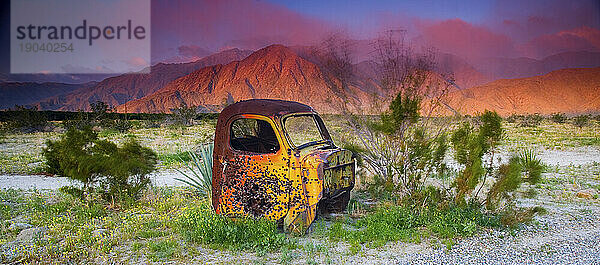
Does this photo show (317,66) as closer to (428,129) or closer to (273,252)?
(428,129)

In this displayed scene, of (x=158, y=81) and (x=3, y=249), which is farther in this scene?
(x=158, y=81)

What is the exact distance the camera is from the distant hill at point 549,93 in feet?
255

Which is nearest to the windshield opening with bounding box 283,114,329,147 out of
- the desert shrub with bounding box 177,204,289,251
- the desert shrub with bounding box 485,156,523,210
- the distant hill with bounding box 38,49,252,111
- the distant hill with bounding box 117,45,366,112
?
the desert shrub with bounding box 177,204,289,251

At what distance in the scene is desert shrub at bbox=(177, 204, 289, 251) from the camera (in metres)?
6.28

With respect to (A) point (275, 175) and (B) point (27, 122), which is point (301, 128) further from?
(B) point (27, 122)

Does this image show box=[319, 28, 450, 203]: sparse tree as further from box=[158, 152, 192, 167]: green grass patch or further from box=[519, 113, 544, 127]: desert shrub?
box=[519, 113, 544, 127]: desert shrub

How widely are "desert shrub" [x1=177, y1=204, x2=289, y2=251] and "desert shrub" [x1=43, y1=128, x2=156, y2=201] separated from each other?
8.87 feet

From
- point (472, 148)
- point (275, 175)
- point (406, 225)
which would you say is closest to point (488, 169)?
point (472, 148)

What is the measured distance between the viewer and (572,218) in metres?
7.97

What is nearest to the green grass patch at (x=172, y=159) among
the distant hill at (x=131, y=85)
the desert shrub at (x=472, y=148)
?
the desert shrub at (x=472, y=148)

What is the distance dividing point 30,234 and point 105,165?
6.44 ft

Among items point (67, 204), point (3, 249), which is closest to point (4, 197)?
point (67, 204)

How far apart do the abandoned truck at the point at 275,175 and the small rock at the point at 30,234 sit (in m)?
2.76

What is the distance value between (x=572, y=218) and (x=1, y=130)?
125 ft
